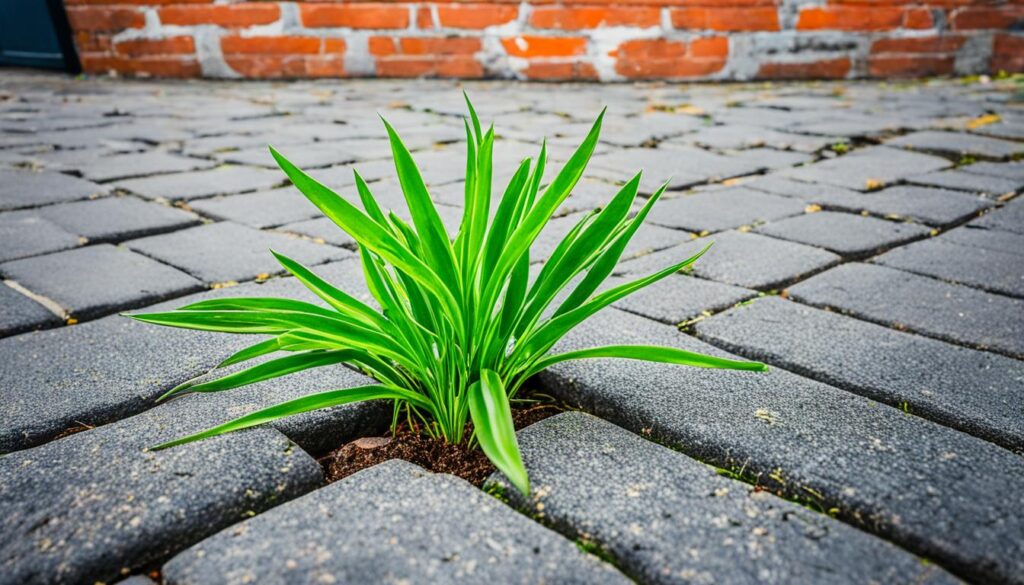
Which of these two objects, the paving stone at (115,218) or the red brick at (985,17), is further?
the red brick at (985,17)

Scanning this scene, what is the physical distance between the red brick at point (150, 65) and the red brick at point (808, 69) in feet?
13.1

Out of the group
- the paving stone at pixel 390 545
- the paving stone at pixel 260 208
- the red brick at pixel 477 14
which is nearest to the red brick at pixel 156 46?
the red brick at pixel 477 14

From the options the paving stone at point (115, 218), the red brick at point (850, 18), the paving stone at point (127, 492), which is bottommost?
the paving stone at point (127, 492)

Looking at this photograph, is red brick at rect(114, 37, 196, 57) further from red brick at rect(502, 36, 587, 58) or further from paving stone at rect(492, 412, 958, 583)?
paving stone at rect(492, 412, 958, 583)

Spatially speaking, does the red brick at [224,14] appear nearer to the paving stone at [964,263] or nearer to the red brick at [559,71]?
the red brick at [559,71]

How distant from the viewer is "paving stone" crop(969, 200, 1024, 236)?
203 cm

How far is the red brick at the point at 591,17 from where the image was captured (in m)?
5.15

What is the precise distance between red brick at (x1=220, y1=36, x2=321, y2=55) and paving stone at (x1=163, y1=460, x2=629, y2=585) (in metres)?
4.95

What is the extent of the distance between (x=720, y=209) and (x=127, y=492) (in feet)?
5.91

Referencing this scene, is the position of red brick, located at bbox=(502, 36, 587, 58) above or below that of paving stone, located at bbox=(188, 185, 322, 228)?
above

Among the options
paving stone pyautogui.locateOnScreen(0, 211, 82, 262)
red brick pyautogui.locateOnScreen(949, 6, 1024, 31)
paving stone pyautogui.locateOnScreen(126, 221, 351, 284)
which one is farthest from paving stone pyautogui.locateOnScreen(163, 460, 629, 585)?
red brick pyautogui.locateOnScreen(949, 6, 1024, 31)

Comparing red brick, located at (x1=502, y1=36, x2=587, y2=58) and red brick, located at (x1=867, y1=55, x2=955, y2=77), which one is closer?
red brick, located at (x1=502, y1=36, x2=587, y2=58)

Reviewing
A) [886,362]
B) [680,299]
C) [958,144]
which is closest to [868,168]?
[958,144]

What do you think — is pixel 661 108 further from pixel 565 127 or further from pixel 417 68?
pixel 417 68
